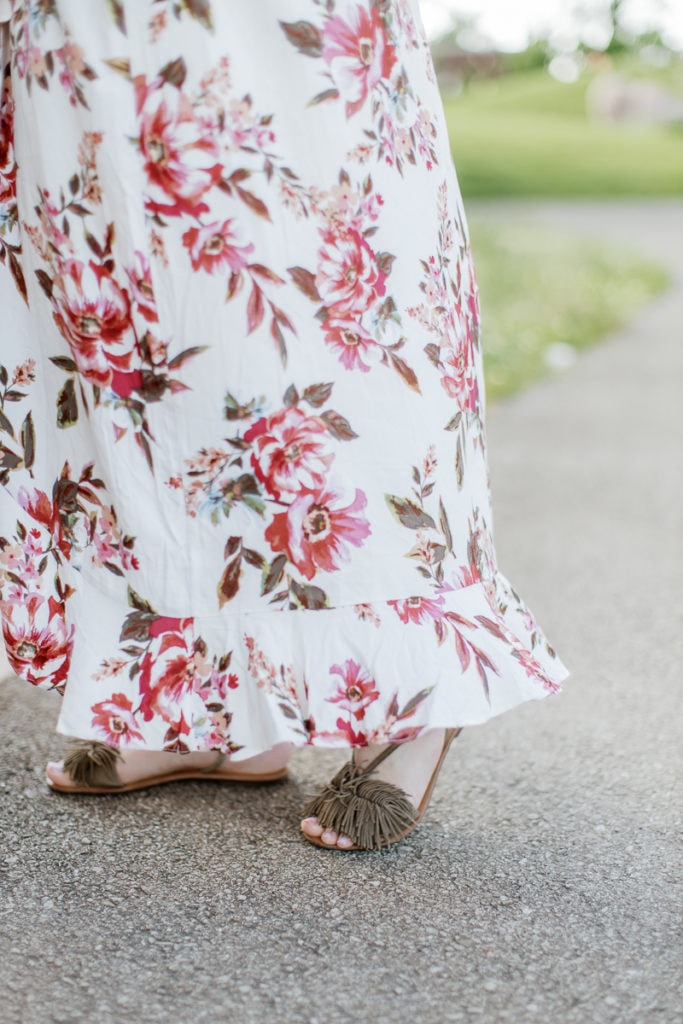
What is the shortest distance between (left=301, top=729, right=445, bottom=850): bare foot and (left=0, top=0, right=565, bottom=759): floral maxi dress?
186mm

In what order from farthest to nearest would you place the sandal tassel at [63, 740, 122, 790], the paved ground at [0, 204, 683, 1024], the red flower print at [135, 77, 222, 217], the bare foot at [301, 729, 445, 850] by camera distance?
the sandal tassel at [63, 740, 122, 790]
the bare foot at [301, 729, 445, 850]
the red flower print at [135, 77, 222, 217]
the paved ground at [0, 204, 683, 1024]

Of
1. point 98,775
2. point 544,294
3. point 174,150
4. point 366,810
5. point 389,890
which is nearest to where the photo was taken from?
point 174,150

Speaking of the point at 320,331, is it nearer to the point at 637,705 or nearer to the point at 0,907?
the point at 0,907

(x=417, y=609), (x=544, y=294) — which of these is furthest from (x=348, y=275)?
(x=544, y=294)

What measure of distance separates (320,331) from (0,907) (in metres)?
0.81

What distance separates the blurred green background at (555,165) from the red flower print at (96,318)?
4214 mm

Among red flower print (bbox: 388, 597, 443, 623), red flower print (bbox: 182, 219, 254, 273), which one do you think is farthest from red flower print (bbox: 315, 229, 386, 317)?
red flower print (bbox: 388, 597, 443, 623)

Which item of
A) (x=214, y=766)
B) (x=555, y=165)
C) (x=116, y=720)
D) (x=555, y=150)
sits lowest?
(x=555, y=150)

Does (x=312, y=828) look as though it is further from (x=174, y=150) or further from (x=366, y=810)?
(x=174, y=150)

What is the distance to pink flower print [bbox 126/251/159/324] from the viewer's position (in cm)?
156

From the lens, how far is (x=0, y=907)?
1.59m

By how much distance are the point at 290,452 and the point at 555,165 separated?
77.2 feet

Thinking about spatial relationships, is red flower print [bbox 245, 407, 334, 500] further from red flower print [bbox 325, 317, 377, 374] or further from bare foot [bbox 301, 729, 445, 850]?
bare foot [bbox 301, 729, 445, 850]

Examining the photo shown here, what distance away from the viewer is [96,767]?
1899 millimetres
